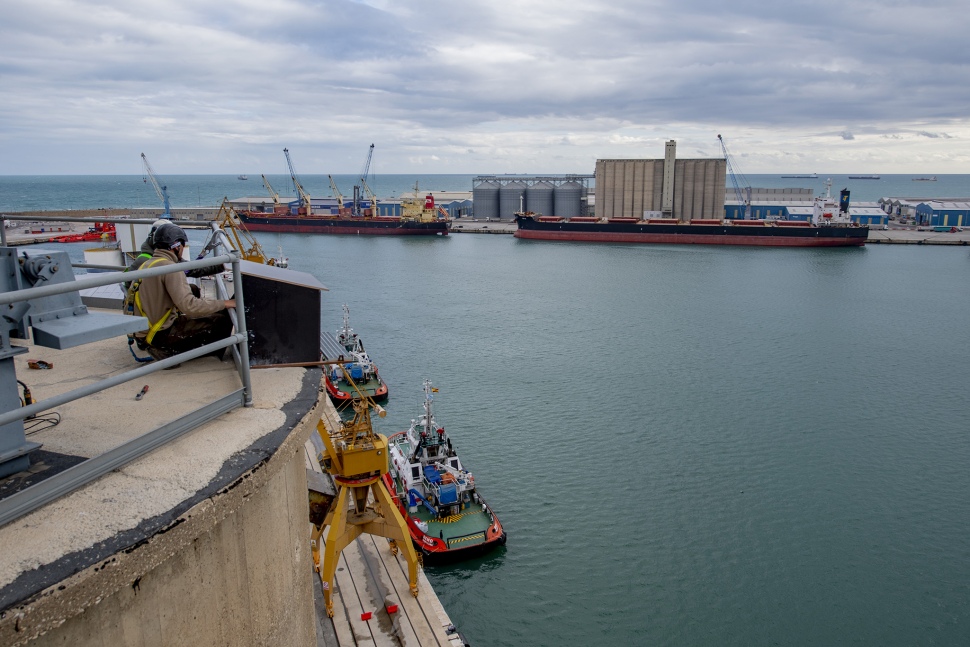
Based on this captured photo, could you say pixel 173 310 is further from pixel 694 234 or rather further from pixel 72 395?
pixel 694 234

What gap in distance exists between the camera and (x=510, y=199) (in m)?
99.4

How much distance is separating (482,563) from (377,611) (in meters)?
4.88

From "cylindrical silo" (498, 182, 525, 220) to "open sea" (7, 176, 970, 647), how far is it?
5636cm

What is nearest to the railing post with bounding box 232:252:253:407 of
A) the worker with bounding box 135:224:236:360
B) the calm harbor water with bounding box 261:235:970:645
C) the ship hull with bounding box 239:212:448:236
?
the worker with bounding box 135:224:236:360

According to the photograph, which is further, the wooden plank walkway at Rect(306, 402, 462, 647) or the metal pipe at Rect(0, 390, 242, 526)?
the wooden plank walkway at Rect(306, 402, 462, 647)

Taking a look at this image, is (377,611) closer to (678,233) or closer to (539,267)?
(539,267)

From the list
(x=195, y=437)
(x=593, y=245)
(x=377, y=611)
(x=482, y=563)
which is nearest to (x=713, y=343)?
(x=482, y=563)

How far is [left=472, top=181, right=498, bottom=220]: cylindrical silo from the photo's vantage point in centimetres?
10071

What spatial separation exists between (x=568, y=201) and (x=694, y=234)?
88.2ft

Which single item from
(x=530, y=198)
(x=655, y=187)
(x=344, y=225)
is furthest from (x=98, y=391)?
(x=530, y=198)

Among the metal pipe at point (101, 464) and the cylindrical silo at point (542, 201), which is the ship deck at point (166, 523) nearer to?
the metal pipe at point (101, 464)

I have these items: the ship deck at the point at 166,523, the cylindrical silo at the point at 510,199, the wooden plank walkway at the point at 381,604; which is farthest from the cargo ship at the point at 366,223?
the ship deck at the point at 166,523

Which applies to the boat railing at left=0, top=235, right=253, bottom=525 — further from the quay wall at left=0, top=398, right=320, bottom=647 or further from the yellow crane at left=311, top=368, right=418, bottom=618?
the yellow crane at left=311, top=368, right=418, bottom=618

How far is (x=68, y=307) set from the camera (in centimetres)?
322
